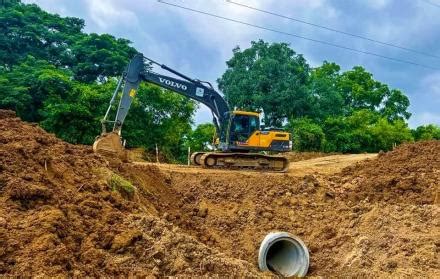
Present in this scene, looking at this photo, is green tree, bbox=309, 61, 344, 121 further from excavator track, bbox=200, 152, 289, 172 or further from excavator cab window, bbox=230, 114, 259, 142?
excavator cab window, bbox=230, 114, 259, 142

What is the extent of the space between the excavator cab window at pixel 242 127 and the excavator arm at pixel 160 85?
1.70 ft

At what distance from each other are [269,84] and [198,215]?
22523 mm

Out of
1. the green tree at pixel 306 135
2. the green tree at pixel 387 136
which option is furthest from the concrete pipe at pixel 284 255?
the green tree at pixel 387 136

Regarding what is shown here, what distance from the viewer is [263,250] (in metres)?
10.5

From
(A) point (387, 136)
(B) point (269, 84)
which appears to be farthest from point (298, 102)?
(A) point (387, 136)

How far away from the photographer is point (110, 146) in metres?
15.5

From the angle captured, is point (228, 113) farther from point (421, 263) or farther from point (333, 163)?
point (421, 263)

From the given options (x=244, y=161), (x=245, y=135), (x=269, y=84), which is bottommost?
(x=244, y=161)

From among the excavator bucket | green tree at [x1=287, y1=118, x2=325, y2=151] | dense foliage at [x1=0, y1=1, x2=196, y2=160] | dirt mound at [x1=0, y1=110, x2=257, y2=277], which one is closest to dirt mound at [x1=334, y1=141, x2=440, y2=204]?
the excavator bucket

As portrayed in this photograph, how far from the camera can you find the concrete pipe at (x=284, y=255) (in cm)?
1050

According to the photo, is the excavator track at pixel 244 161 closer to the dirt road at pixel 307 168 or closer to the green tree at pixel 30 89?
the dirt road at pixel 307 168

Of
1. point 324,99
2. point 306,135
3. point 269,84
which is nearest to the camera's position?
point 306,135

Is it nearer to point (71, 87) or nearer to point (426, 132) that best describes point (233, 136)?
point (71, 87)

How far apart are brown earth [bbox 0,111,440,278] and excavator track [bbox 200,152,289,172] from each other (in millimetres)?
901
